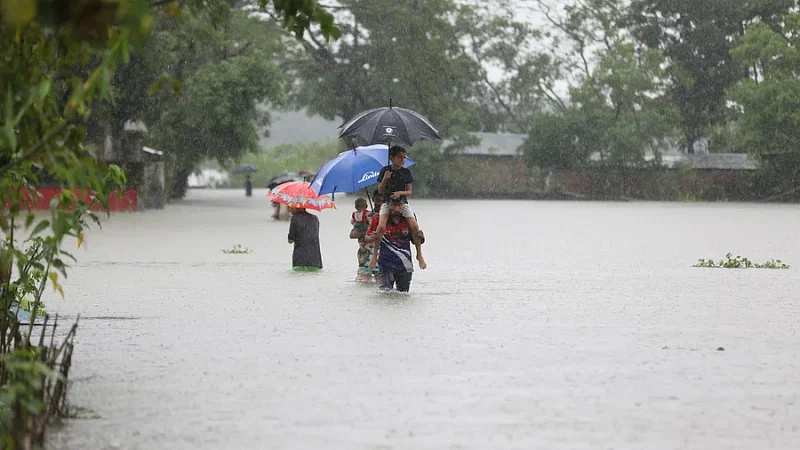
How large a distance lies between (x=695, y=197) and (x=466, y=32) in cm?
1916

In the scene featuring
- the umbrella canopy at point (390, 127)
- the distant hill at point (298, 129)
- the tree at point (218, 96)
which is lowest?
the umbrella canopy at point (390, 127)

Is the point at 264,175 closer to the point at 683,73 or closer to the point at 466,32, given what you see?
the point at 466,32

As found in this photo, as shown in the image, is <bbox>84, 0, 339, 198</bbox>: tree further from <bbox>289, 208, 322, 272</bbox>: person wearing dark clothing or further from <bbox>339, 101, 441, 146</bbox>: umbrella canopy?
<bbox>339, 101, 441, 146</bbox>: umbrella canopy

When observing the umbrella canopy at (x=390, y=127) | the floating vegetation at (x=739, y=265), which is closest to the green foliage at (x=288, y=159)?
the floating vegetation at (x=739, y=265)

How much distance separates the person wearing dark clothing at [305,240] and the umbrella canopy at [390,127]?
1854mm

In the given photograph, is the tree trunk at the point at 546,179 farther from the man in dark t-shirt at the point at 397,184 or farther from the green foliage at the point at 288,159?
the man in dark t-shirt at the point at 397,184

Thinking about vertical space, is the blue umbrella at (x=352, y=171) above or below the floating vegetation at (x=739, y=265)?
above

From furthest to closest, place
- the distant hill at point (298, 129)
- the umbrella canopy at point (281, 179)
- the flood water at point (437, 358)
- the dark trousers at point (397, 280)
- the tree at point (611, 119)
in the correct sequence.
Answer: the distant hill at point (298, 129) < the tree at point (611, 119) < the umbrella canopy at point (281, 179) < the dark trousers at point (397, 280) < the flood water at point (437, 358)

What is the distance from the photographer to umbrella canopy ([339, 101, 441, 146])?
50.8 feet

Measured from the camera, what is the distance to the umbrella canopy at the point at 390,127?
1549 centimetres

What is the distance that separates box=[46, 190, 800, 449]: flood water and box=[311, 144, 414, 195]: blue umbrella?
3.84ft

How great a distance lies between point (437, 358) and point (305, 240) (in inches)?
351

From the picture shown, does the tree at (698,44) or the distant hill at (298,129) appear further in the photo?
the distant hill at (298,129)

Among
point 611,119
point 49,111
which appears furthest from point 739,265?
point 611,119
